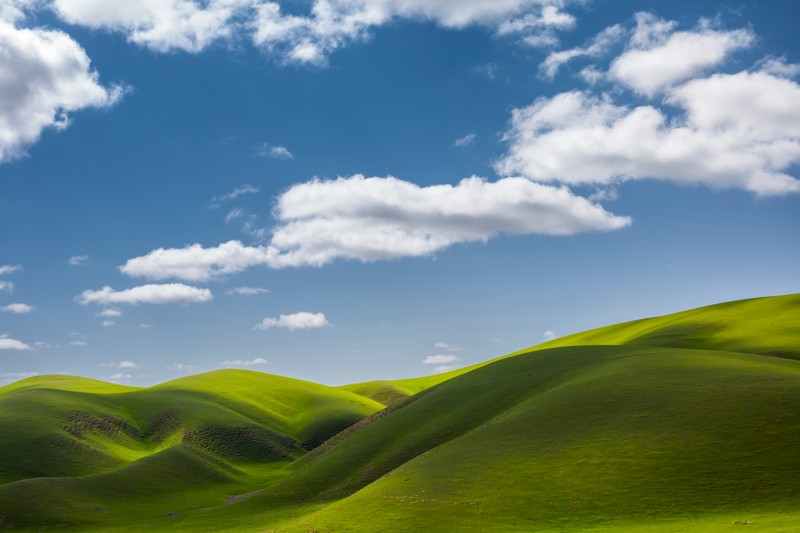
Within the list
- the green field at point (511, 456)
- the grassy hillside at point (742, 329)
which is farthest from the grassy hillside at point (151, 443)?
the grassy hillside at point (742, 329)

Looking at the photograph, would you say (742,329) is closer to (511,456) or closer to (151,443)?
(511,456)

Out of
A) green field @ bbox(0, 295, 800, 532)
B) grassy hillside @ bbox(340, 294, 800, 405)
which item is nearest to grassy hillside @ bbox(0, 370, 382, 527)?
green field @ bbox(0, 295, 800, 532)

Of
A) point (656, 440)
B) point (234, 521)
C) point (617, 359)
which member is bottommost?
point (234, 521)

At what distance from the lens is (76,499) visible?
7975 centimetres

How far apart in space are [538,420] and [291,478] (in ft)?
115

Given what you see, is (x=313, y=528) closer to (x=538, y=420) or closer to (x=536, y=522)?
(x=536, y=522)

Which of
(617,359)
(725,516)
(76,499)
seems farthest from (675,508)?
(76,499)

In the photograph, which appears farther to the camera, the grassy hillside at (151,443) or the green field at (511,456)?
A: the grassy hillside at (151,443)

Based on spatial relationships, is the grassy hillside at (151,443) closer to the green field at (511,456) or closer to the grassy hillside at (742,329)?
the green field at (511,456)

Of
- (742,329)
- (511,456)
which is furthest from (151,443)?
(742,329)

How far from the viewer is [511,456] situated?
180 feet

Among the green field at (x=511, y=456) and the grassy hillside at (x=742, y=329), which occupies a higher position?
the grassy hillside at (x=742, y=329)

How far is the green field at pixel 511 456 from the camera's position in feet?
144

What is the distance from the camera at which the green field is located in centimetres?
A: 4381
